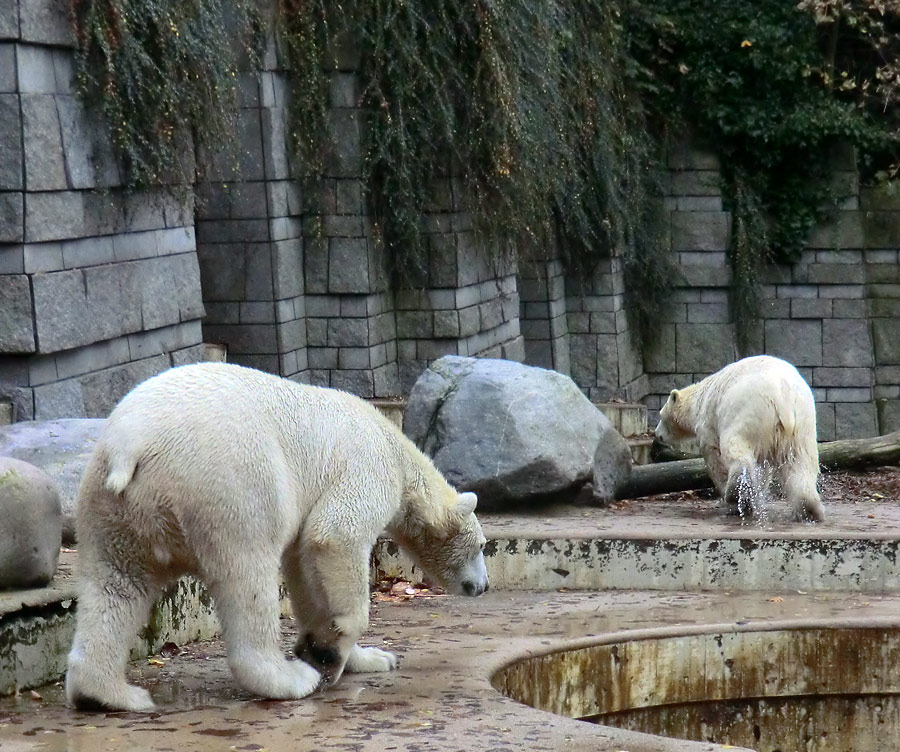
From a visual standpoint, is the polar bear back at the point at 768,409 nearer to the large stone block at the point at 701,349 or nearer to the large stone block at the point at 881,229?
the large stone block at the point at 701,349

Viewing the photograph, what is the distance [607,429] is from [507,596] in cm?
205

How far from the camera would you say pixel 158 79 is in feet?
25.5

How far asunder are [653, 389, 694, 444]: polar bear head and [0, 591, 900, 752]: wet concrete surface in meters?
2.18

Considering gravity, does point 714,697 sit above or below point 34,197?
below

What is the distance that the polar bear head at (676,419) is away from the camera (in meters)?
8.87

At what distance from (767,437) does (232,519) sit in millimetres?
4299

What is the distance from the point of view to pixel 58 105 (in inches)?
286

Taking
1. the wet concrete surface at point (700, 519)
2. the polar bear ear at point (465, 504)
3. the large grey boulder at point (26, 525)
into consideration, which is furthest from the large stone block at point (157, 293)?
the polar bear ear at point (465, 504)

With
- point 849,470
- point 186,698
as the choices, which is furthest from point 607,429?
point 186,698

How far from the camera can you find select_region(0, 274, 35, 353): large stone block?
7.09m

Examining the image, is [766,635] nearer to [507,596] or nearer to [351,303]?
[507,596]

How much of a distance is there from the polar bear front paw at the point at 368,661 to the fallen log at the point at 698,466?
3907 mm

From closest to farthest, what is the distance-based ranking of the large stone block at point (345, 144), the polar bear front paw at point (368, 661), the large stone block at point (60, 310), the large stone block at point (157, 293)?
1. the polar bear front paw at point (368, 661)
2. the large stone block at point (60, 310)
3. the large stone block at point (157, 293)
4. the large stone block at point (345, 144)

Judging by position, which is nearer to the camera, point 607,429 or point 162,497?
point 162,497
